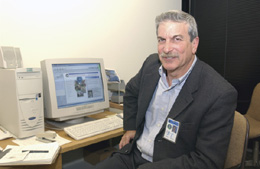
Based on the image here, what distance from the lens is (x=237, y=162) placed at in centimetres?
116

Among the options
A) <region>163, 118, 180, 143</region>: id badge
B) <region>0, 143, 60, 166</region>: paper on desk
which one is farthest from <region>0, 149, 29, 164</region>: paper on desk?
<region>163, 118, 180, 143</region>: id badge

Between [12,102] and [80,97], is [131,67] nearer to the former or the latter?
[80,97]

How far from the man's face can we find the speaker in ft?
3.25

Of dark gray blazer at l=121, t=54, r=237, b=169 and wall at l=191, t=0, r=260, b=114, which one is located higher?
wall at l=191, t=0, r=260, b=114

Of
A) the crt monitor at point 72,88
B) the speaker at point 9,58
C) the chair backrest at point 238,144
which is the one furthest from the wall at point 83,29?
the chair backrest at point 238,144

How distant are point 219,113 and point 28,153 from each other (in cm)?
98

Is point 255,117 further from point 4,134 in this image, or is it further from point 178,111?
point 4,134

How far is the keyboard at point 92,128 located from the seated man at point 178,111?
0.13 meters

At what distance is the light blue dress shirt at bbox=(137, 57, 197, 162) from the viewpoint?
132cm

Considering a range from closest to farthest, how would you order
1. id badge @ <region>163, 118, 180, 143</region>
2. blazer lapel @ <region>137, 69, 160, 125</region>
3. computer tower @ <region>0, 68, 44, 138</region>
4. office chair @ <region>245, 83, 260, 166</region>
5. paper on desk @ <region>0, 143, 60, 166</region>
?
paper on desk @ <region>0, 143, 60, 166</region> < id badge @ <region>163, 118, 180, 143</region> < computer tower @ <region>0, 68, 44, 138</region> < blazer lapel @ <region>137, 69, 160, 125</region> < office chair @ <region>245, 83, 260, 166</region>

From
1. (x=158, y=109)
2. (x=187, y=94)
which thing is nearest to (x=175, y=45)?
(x=187, y=94)

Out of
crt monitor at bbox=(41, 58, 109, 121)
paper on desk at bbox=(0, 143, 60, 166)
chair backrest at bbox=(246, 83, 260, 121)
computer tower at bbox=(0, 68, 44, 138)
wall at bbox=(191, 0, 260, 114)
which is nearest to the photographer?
paper on desk at bbox=(0, 143, 60, 166)

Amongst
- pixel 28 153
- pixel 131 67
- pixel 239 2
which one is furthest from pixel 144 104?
pixel 239 2

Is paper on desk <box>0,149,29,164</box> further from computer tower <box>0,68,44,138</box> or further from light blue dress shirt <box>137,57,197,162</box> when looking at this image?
light blue dress shirt <box>137,57,197,162</box>
